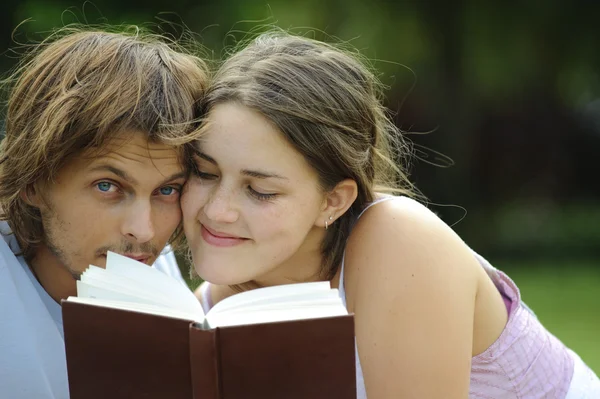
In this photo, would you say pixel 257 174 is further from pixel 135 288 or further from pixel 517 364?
pixel 517 364

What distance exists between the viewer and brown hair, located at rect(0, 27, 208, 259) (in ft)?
9.37

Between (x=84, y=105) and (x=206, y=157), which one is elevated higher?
(x=84, y=105)

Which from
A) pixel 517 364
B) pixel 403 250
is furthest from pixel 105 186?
pixel 517 364

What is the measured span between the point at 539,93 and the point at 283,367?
1235cm

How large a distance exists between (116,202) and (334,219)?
76 centimetres

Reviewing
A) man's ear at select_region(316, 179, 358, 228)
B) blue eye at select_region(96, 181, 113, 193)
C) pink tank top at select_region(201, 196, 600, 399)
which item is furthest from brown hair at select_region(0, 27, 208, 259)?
pink tank top at select_region(201, 196, 600, 399)

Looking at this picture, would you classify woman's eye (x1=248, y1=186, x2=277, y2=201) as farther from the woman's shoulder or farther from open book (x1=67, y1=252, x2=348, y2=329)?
open book (x1=67, y1=252, x2=348, y2=329)

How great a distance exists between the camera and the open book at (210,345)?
198cm

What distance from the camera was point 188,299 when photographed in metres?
2.13

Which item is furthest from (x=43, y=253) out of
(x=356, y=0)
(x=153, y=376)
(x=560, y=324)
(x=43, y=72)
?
(x=356, y=0)

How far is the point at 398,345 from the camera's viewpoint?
264 cm

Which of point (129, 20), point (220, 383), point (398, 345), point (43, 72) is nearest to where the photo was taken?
point (220, 383)

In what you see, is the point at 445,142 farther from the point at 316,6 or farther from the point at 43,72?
the point at 43,72

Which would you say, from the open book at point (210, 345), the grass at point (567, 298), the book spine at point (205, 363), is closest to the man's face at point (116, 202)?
the open book at point (210, 345)
